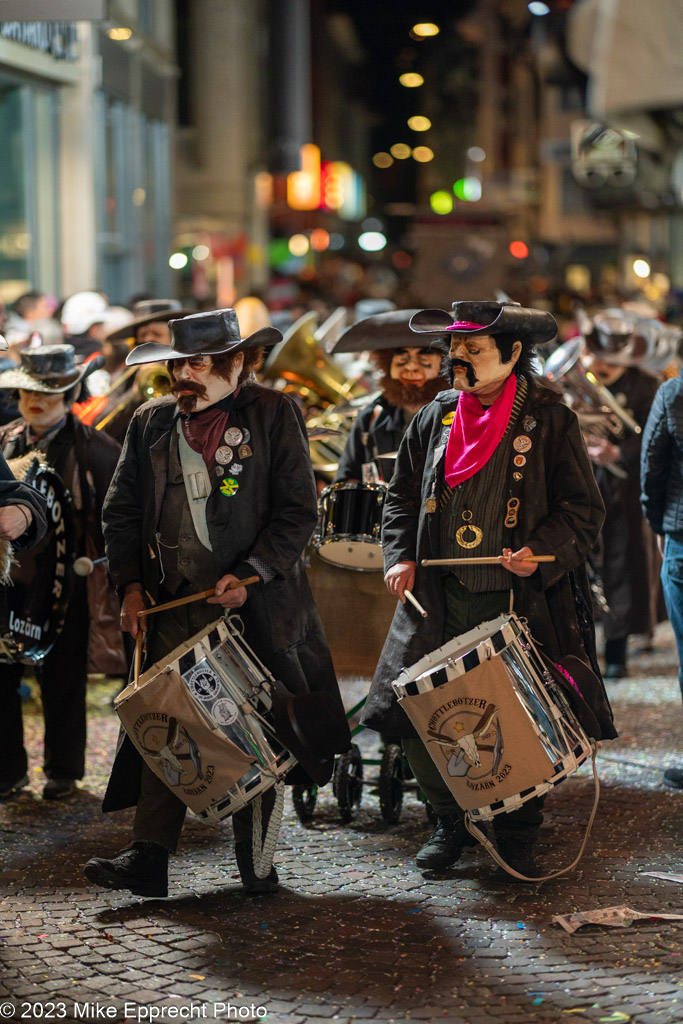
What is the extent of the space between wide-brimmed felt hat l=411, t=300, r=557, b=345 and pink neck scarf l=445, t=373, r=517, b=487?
0.20 m

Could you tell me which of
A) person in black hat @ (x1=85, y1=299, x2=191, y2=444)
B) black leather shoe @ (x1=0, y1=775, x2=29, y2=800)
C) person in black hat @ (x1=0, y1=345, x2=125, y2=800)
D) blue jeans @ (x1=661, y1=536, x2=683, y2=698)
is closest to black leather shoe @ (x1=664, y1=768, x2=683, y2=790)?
blue jeans @ (x1=661, y1=536, x2=683, y2=698)

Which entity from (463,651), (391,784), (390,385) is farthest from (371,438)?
(463,651)

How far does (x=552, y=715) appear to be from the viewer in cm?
538

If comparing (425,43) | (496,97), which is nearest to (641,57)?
(425,43)

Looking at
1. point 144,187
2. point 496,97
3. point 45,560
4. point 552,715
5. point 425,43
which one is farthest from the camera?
point 496,97

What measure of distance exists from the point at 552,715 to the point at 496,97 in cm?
6809

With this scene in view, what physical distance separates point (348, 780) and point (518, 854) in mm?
1071

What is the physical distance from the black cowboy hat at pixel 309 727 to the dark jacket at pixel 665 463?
204 centimetres

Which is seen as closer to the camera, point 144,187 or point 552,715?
point 552,715

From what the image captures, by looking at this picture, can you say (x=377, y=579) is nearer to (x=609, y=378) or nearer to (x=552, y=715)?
(x=552, y=715)

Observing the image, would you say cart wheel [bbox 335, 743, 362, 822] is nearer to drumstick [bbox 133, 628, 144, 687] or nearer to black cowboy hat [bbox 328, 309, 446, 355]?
drumstick [bbox 133, 628, 144, 687]

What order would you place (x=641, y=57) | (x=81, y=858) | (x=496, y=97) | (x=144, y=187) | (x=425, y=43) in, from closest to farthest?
(x=641, y=57) < (x=81, y=858) < (x=144, y=187) < (x=425, y=43) < (x=496, y=97)

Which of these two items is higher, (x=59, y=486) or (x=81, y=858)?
(x=59, y=486)

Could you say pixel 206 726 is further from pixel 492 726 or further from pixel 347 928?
pixel 492 726
